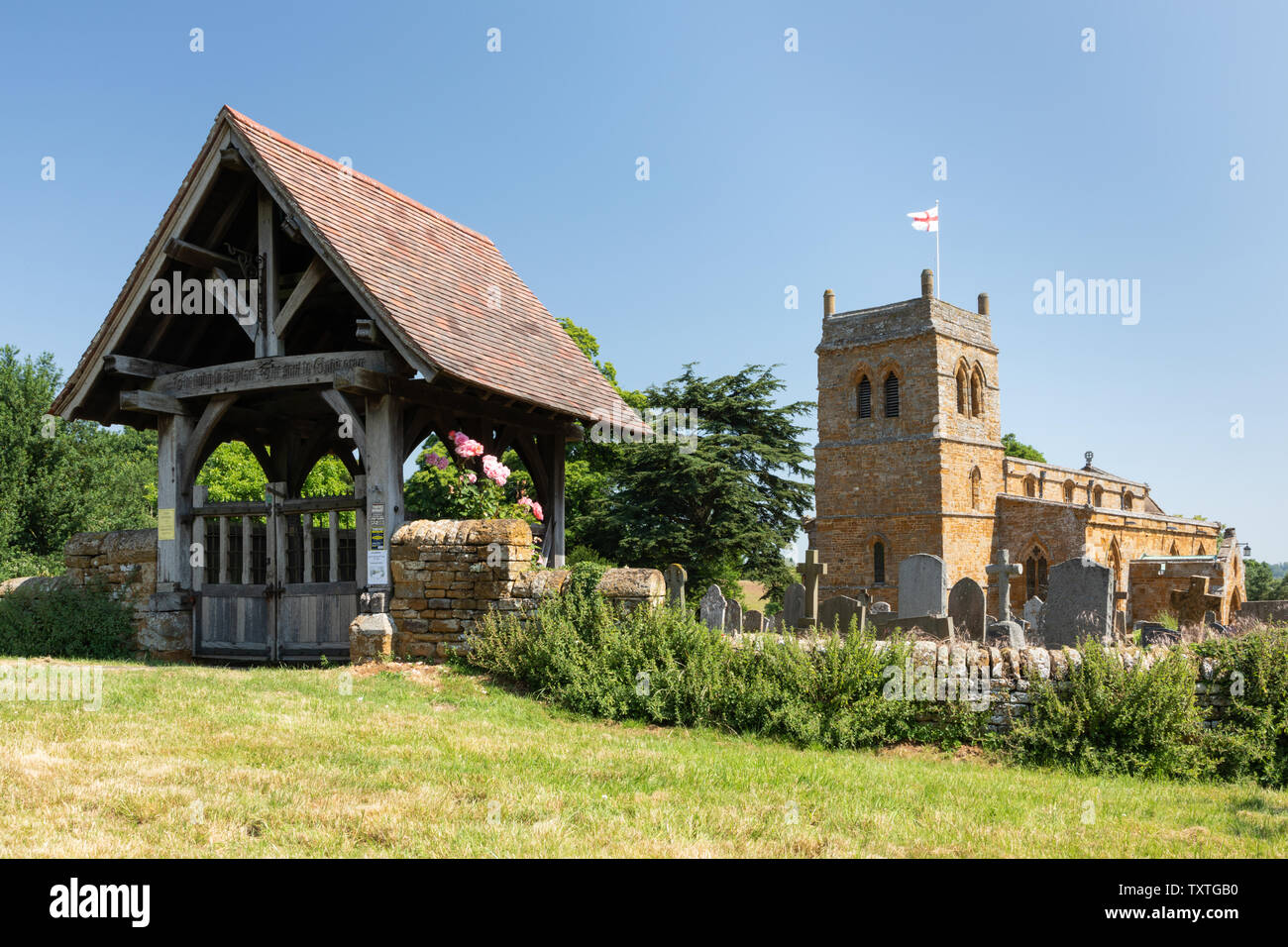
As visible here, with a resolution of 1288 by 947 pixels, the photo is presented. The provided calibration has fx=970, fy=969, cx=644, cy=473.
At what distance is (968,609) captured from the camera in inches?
432

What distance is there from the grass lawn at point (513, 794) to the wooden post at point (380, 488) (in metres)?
2.86

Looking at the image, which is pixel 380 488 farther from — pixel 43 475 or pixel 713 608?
pixel 43 475

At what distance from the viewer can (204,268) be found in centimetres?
1259

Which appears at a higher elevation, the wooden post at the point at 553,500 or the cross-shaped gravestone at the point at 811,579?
the wooden post at the point at 553,500

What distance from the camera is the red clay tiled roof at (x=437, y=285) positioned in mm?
11211

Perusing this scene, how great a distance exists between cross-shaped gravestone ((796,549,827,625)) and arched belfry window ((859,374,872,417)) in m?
26.8

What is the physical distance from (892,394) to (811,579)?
27.1 metres

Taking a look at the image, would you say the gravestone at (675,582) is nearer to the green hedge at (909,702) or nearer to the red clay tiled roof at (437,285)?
the green hedge at (909,702)

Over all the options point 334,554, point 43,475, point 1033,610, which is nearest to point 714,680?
point 334,554

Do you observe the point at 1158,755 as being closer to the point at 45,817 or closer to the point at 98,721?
the point at 45,817

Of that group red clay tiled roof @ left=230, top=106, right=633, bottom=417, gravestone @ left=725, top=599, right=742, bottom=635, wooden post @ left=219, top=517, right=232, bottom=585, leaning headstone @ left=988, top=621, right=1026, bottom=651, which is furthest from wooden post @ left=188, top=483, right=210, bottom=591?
leaning headstone @ left=988, top=621, right=1026, bottom=651

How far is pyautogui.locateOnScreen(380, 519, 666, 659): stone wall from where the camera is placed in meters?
10.8

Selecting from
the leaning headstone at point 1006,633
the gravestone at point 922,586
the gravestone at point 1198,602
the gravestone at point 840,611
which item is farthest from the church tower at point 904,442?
the gravestone at point 840,611

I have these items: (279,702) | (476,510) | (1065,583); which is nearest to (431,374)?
(476,510)
